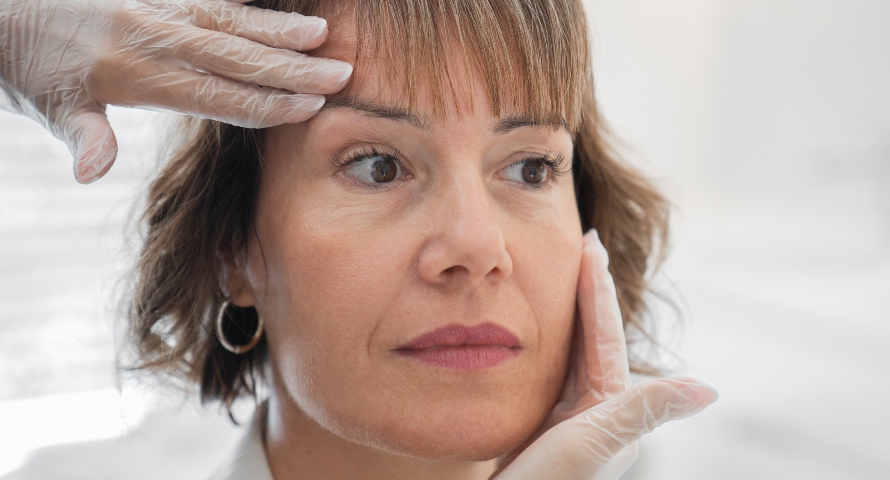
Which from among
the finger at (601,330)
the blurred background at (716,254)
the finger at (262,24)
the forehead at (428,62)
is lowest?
the blurred background at (716,254)

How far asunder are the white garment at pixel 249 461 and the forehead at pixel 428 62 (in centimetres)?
68

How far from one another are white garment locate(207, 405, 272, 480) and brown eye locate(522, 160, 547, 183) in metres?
0.68

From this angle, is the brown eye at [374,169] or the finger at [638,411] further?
the brown eye at [374,169]

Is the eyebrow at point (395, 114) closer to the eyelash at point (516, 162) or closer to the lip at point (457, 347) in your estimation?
the eyelash at point (516, 162)

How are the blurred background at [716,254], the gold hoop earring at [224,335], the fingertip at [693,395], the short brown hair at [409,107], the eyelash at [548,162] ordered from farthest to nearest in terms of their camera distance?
the blurred background at [716,254], the gold hoop earring at [224,335], the eyelash at [548,162], the short brown hair at [409,107], the fingertip at [693,395]

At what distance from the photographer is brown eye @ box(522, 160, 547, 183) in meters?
1.29

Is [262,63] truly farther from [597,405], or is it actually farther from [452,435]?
[597,405]

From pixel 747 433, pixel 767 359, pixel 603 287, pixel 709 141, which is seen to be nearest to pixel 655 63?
pixel 709 141

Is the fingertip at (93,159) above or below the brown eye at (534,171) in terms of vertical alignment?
below

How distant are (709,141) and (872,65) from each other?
0.71 meters

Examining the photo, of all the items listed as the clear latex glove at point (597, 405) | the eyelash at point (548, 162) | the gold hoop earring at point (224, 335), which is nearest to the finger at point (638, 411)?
the clear latex glove at point (597, 405)

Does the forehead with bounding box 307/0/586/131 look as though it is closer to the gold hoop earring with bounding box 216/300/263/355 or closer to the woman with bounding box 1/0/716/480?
the woman with bounding box 1/0/716/480

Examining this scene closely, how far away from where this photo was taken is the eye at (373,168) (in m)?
1.19

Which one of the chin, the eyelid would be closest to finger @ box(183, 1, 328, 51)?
the eyelid
